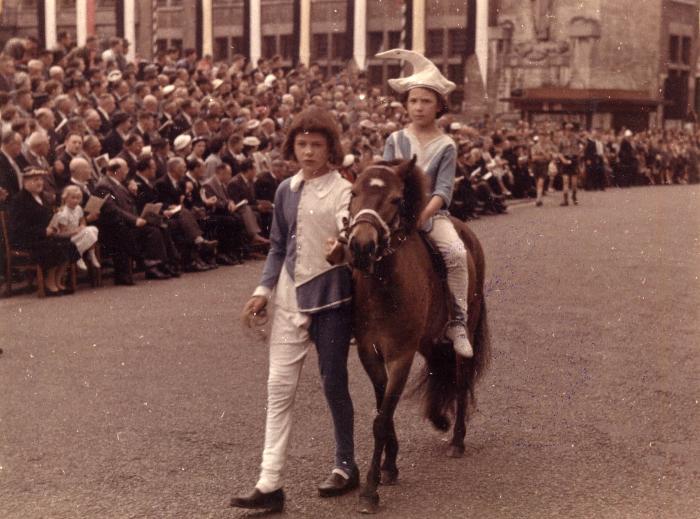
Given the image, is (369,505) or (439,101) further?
(439,101)

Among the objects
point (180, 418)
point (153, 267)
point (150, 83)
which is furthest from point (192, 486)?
point (150, 83)

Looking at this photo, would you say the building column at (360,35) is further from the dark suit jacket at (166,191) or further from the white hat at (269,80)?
the dark suit jacket at (166,191)

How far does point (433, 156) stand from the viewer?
6348 mm

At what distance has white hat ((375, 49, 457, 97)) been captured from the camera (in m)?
6.30

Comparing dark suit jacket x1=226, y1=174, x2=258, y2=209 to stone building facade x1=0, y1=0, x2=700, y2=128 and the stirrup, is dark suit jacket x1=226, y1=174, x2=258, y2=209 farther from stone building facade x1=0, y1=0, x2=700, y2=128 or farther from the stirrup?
stone building facade x1=0, y1=0, x2=700, y2=128

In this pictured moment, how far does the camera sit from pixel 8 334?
10492 mm

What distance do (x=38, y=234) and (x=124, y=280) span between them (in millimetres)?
1415

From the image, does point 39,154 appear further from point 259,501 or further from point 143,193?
point 259,501

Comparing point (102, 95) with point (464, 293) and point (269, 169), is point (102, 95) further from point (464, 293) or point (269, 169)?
point (464, 293)

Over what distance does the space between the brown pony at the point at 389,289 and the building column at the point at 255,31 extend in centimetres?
3492

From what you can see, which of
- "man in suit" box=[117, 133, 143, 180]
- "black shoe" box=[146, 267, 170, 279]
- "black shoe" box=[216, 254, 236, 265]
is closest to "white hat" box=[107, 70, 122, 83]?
"man in suit" box=[117, 133, 143, 180]

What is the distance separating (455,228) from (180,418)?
2112 millimetres

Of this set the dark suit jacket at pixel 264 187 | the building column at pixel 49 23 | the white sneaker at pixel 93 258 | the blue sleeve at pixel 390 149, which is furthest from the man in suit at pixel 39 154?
the building column at pixel 49 23

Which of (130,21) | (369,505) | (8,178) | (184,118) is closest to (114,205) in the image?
(8,178)
